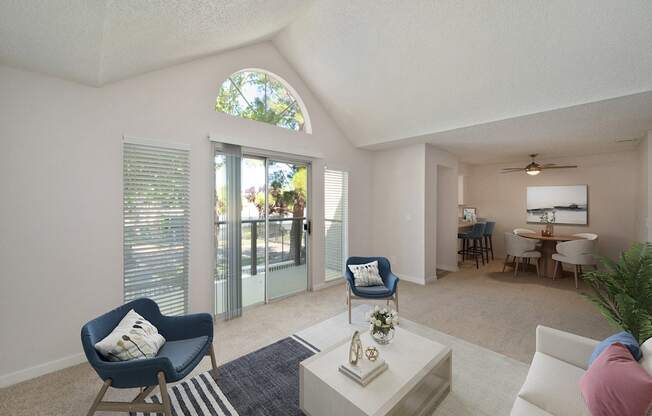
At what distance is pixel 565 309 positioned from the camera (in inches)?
146

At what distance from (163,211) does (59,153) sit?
0.96 metres

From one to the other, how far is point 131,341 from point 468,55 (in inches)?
158

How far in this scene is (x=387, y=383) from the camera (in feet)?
5.44

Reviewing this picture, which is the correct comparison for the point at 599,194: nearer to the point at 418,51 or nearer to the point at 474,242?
the point at 474,242

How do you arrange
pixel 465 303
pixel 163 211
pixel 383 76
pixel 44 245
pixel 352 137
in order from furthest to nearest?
pixel 352 137
pixel 465 303
pixel 383 76
pixel 163 211
pixel 44 245

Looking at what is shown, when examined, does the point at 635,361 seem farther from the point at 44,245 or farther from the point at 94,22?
the point at 44,245

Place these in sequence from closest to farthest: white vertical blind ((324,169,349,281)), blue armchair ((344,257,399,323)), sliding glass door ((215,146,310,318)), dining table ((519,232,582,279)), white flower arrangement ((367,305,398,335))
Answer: white flower arrangement ((367,305,398,335)) < blue armchair ((344,257,399,323)) < sliding glass door ((215,146,310,318)) < white vertical blind ((324,169,349,281)) < dining table ((519,232,582,279))

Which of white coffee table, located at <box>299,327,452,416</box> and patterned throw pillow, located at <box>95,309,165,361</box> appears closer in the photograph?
white coffee table, located at <box>299,327,452,416</box>

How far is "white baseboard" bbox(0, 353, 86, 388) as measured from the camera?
2158 millimetres

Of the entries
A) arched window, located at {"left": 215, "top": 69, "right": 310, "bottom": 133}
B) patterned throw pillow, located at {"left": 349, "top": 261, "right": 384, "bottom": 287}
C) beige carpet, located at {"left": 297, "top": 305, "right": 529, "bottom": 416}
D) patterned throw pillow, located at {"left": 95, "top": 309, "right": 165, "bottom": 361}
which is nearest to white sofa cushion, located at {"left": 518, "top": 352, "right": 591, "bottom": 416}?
beige carpet, located at {"left": 297, "top": 305, "right": 529, "bottom": 416}

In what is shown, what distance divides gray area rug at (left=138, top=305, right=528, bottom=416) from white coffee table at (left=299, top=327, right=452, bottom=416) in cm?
19

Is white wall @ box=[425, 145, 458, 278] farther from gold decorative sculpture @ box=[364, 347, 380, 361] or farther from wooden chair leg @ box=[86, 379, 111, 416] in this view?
wooden chair leg @ box=[86, 379, 111, 416]

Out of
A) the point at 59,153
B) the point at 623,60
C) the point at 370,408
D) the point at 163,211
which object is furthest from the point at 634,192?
the point at 59,153

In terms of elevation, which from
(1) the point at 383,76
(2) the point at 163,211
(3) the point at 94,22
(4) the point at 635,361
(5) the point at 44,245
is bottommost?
(4) the point at 635,361
